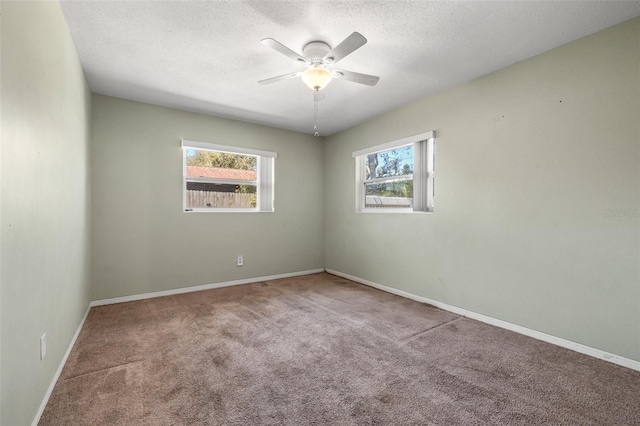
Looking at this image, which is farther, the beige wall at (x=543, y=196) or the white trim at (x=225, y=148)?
the white trim at (x=225, y=148)

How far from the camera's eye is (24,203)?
4.51 ft

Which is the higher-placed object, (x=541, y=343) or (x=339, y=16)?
(x=339, y=16)

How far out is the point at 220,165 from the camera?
167 inches

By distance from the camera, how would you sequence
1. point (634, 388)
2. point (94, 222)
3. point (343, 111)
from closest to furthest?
1. point (634, 388)
2. point (94, 222)
3. point (343, 111)

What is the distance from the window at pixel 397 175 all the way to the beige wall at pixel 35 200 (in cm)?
336

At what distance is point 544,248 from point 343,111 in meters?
2.74

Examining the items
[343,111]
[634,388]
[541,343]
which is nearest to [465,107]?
[343,111]

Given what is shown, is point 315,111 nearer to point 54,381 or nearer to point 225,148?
point 225,148

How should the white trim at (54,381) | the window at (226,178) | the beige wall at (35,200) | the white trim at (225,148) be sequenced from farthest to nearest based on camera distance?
the window at (226,178) < the white trim at (225,148) < the white trim at (54,381) < the beige wall at (35,200)

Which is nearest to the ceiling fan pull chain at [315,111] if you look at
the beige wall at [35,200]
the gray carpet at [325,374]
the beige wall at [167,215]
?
the beige wall at [167,215]

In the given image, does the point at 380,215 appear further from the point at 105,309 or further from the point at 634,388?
the point at 105,309

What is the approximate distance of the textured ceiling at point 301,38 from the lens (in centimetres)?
195

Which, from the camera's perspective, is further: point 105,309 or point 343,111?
point 343,111

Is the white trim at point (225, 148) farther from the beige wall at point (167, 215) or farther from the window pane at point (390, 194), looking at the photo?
the window pane at point (390, 194)
